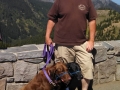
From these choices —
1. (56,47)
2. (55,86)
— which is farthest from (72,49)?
(55,86)

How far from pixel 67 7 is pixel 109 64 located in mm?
1939

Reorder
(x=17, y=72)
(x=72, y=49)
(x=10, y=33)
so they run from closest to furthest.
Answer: (x=72, y=49)
(x=17, y=72)
(x=10, y=33)

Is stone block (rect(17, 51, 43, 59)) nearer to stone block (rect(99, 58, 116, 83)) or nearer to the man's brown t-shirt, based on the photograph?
the man's brown t-shirt

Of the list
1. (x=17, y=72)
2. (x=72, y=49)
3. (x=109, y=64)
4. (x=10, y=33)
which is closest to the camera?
(x=72, y=49)

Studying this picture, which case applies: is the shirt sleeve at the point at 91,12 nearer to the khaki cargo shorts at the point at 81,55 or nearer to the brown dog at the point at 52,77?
the khaki cargo shorts at the point at 81,55

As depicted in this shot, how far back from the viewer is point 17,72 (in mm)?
4910

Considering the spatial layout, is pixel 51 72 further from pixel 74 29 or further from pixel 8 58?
pixel 8 58

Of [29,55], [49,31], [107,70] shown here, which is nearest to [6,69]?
[29,55]

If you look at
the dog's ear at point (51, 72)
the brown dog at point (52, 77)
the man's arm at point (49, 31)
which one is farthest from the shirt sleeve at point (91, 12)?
the dog's ear at point (51, 72)

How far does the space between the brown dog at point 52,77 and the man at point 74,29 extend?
39 centimetres

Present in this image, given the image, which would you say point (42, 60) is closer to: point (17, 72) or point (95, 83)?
point (17, 72)

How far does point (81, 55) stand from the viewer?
435 centimetres

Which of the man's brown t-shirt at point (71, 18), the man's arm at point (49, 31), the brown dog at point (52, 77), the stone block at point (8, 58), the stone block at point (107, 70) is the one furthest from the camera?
the stone block at point (107, 70)

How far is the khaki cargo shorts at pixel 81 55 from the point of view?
4.32 m
